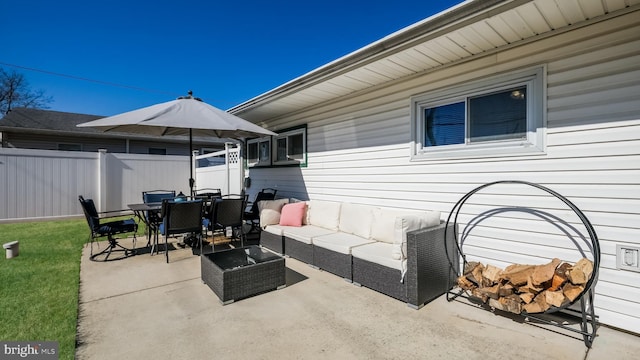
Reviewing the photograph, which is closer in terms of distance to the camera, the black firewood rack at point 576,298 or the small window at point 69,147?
the black firewood rack at point 576,298

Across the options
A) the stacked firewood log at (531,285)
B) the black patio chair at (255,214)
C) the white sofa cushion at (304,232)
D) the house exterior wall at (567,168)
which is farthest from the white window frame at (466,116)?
the black patio chair at (255,214)

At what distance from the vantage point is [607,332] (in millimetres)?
2535

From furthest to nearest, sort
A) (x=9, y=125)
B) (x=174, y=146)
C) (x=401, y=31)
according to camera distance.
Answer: (x=174, y=146), (x=9, y=125), (x=401, y=31)

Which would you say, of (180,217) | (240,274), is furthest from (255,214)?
(240,274)

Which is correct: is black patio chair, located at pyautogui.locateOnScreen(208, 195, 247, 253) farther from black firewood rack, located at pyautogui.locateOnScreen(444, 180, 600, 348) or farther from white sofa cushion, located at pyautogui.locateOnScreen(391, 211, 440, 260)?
black firewood rack, located at pyautogui.locateOnScreen(444, 180, 600, 348)

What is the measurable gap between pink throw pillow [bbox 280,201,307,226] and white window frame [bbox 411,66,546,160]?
2198 mm

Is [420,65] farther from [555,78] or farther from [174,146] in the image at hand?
[174,146]

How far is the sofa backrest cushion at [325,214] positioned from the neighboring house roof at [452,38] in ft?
6.29

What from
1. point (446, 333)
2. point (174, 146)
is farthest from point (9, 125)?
point (446, 333)

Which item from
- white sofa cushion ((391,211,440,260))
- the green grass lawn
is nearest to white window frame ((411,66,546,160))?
white sofa cushion ((391,211,440,260))

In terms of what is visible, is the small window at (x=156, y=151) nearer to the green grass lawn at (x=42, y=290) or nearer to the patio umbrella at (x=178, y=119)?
the green grass lawn at (x=42, y=290)

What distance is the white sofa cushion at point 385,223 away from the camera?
3.88 metres

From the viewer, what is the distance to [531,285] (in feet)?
8.77

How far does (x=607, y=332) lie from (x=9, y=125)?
56.2 feet
